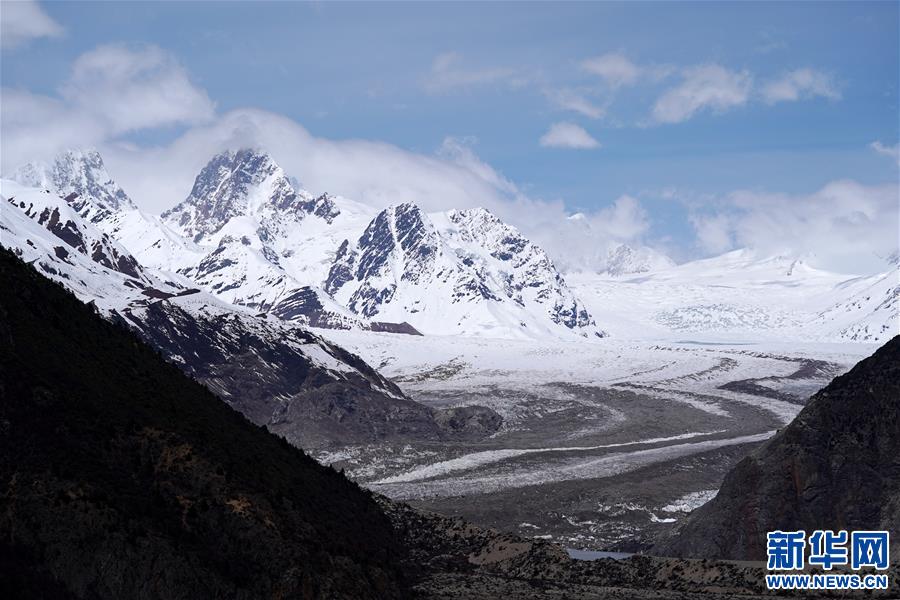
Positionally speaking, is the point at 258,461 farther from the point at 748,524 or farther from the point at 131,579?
the point at 748,524

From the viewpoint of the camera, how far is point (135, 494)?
46.8 m

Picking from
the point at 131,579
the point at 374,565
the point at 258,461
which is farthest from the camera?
the point at 258,461

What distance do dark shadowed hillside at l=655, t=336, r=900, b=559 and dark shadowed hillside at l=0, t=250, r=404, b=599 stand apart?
32.7 meters

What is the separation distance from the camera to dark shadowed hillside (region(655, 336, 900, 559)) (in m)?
82.0

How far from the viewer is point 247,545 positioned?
46969 mm

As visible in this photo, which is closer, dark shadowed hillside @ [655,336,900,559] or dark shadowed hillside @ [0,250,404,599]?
dark shadowed hillside @ [0,250,404,599]

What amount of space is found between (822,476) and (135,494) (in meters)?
49.9

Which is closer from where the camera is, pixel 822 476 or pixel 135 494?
pixel 135 494

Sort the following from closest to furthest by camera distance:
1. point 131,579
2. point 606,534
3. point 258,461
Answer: point 131,579, point 258,461, point 606,534

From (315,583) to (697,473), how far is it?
4303 inches

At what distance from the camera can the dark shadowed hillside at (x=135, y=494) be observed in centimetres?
4341

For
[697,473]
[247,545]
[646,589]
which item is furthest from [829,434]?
[697,473]

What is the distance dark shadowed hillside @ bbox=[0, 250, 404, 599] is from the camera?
43.4 metres

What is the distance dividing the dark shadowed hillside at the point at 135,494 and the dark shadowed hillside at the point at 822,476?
107 feet
